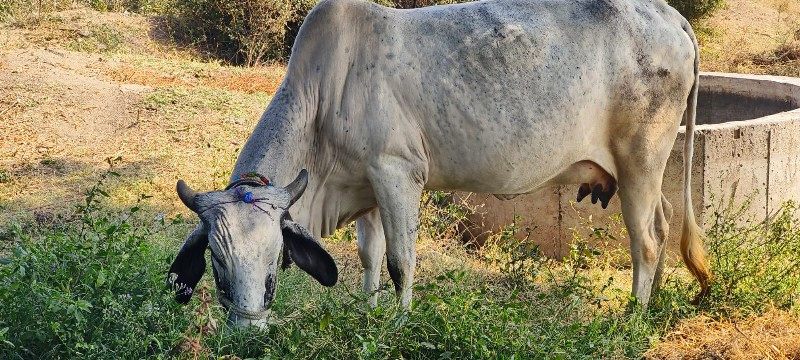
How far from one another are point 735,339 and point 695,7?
11.0 meters

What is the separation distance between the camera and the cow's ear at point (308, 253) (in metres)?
3.94

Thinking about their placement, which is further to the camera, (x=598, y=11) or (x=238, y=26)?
(x=238, y=26)

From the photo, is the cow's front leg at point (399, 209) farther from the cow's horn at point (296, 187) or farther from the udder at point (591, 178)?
the udder at point (591, 178)

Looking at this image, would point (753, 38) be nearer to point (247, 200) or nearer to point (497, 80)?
point (497, 80)

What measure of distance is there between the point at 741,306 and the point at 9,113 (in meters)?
6.53

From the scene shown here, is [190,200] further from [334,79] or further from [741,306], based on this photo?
[741,306]

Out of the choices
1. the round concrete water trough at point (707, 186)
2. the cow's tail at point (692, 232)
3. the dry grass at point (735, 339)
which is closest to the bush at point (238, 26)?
the round concrete water trough at point (707, 186)

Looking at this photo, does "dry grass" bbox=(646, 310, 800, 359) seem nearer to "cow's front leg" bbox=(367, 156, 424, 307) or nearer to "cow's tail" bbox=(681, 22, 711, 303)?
"cow's tail" bbox=(681, 22, 711, 303)

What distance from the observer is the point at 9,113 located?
8711 millimetres

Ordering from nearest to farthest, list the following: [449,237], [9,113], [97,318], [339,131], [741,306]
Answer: [97,318] → [339,131] → [741,306] → [449,237] → [9,113]

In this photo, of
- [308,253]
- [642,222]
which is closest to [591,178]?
[642,222]

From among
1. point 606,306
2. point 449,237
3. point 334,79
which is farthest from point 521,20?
point 449,237

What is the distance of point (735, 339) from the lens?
470 centimetres

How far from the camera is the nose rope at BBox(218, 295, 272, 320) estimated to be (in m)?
3.66
